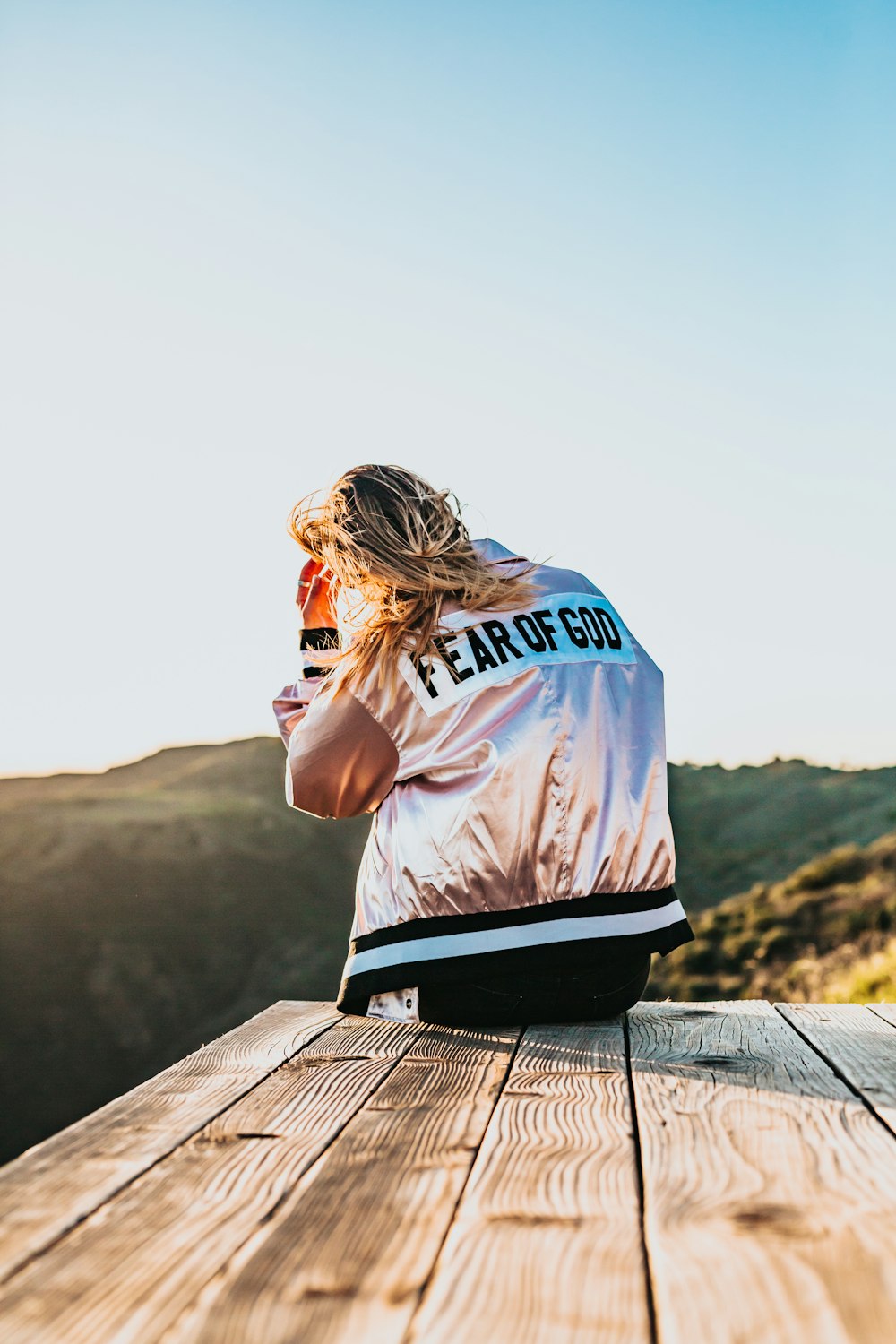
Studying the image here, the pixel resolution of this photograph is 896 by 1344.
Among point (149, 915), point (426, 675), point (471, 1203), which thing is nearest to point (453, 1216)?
point (471, 1203)

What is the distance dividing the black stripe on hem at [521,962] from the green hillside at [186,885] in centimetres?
1942

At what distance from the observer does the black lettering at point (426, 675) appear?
7.34 feet

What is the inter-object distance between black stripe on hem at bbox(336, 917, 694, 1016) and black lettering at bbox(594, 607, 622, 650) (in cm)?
57

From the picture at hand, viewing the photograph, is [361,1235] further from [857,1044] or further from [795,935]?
[795,935]

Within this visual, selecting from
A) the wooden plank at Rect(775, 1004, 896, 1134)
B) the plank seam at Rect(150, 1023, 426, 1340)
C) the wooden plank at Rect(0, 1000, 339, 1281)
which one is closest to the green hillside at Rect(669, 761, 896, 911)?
the wooden plank at Rect(775, 1004, 896, 1134)

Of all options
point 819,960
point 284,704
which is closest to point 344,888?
point 819,960

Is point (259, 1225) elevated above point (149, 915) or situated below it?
above

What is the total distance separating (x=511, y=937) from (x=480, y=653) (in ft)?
1.74

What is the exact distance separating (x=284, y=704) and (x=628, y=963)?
2.84 ft

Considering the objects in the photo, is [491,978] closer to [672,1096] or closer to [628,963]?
[628,963]

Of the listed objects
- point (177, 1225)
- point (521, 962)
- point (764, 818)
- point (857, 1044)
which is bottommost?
point (177, 1225)

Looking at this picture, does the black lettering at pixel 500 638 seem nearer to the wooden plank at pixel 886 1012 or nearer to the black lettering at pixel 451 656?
the black lettering at pixel 451 656

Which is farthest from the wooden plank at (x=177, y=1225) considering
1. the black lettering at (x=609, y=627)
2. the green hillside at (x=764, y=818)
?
the green hillside at (x=764, y=818)

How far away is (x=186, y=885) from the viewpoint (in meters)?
25.9
